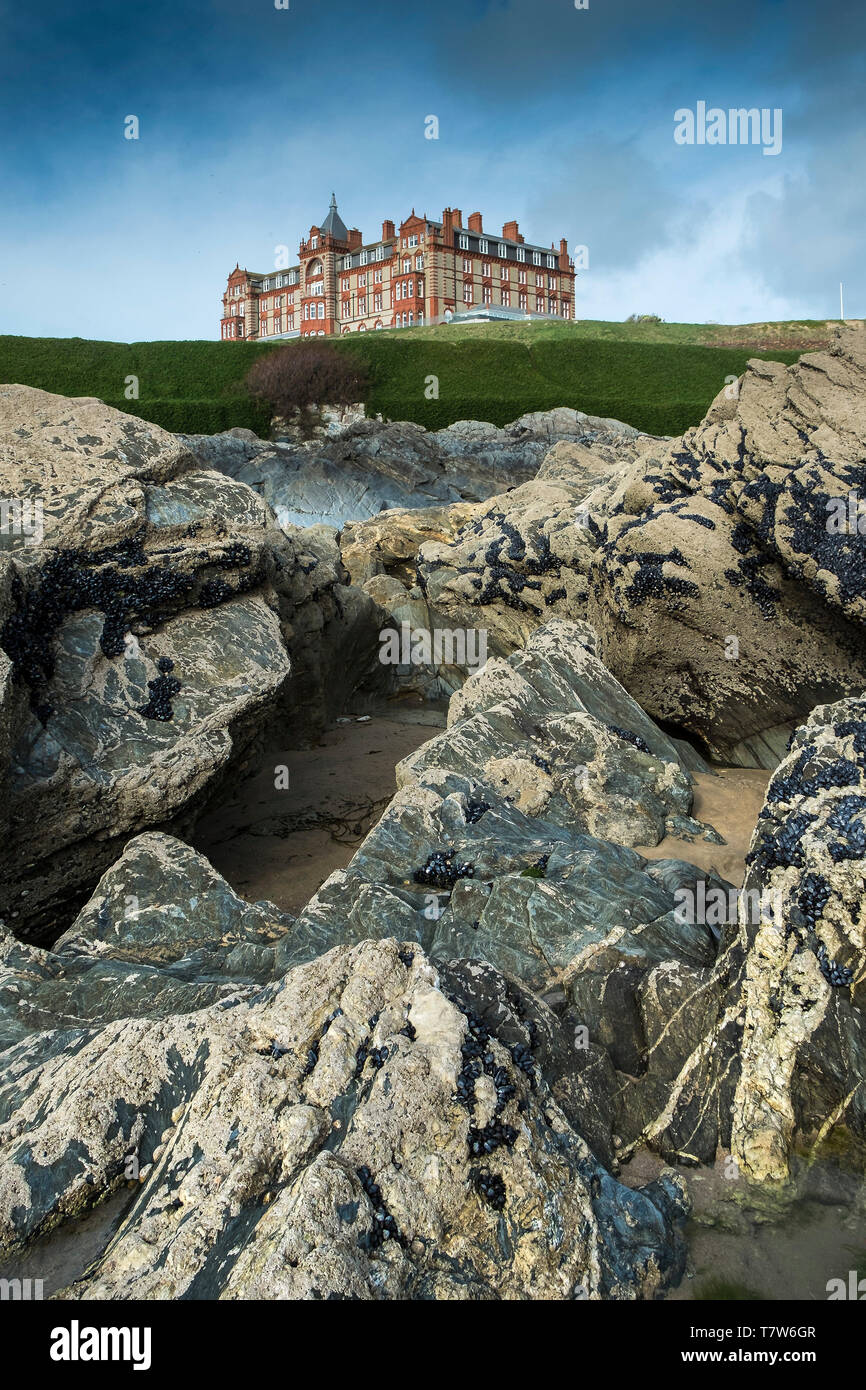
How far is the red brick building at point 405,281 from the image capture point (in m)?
74.5

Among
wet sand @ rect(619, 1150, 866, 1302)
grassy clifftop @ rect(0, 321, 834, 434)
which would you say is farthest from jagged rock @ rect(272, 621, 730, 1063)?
grassy clifftop @ rect(0, 321, 834, 434)

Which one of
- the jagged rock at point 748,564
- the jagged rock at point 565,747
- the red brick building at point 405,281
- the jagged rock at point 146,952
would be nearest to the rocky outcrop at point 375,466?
the jagged rock at point 748,564

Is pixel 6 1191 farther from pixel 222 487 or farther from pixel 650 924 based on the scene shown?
pixel 222 487

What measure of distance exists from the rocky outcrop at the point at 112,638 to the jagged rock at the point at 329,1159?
3415 millimetres

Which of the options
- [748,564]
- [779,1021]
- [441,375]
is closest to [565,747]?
→ [748,564]

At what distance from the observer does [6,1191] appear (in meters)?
4.13

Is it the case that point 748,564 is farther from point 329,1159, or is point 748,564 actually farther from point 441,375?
point 441,375

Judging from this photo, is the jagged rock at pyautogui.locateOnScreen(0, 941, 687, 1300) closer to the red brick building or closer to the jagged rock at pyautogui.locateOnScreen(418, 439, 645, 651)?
the jagged rock at pyautogui.locateOnScreen(418, 439, 645, 651)

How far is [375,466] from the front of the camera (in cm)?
3581

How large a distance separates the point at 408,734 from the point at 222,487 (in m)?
5.99

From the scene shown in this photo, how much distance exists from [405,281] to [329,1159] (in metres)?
78.8

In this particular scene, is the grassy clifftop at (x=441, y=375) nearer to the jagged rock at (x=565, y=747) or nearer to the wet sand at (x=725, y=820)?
the jagged rock at (x=565, y=747)

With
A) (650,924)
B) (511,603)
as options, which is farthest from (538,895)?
(511,603)

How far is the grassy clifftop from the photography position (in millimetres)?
45750
